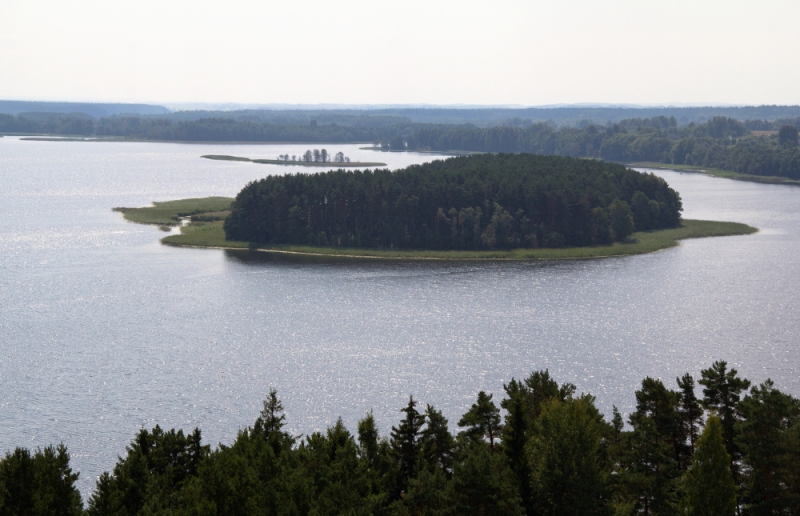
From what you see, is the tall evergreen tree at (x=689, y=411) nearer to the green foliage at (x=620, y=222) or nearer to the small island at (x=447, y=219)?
the small island at (x=447, y=219)

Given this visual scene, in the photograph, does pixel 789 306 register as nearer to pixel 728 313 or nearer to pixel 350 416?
pixel 728 313

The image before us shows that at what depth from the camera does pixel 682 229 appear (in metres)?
145

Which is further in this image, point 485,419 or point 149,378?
point 149,378

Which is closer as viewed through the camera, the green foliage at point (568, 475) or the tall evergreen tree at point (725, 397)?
the green foliage at point (568, 475)

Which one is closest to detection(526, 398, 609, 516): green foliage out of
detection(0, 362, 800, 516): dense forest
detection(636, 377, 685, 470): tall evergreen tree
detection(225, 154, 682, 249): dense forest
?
detection(0, 362, 800, 516): dense forest

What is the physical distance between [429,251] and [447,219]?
6628mm

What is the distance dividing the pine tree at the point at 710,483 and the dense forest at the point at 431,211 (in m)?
93.7

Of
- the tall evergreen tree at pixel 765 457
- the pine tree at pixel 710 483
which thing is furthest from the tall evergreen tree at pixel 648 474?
the pine tree at pixel 710 483

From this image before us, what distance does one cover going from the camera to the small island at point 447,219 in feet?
428

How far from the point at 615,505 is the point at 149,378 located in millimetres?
42593

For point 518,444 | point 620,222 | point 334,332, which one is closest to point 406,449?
point 518,444

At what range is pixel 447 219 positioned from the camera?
433 ft

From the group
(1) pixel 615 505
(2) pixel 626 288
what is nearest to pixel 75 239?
(2) pixel 626 288

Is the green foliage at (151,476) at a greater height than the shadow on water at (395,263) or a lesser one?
Result: greater
